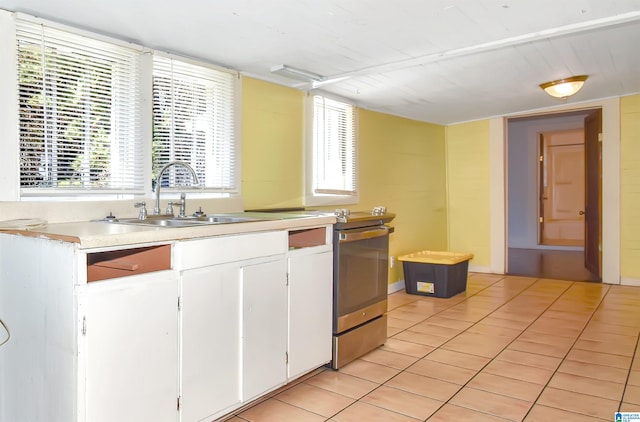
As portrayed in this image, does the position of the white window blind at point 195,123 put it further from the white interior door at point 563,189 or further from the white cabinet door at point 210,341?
the white interior door at point 563,189

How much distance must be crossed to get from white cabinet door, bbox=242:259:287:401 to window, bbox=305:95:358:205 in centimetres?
158

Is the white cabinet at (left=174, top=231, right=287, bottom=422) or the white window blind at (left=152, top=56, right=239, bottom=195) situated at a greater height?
the white window blind at (left=152, top=56, right=239, bottom=195)

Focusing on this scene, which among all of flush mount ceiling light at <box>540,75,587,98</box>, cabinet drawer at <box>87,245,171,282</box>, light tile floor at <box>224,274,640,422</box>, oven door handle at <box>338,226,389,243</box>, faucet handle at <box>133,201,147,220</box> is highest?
flush mount ceiling light at <box>540,75,587,98</box>

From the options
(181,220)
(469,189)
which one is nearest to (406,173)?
(469,189)

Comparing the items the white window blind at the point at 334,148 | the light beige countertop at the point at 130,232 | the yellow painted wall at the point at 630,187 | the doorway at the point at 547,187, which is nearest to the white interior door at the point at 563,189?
the doorway at the point at 547,187

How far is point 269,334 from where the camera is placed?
2.45m

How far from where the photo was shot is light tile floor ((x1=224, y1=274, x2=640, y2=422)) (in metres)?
2.35

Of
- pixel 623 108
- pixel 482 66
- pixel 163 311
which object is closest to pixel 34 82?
pixel 163 311

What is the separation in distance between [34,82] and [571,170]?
339 inches

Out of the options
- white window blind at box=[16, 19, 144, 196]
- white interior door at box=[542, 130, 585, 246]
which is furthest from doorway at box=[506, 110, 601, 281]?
white window blind at box=[16, 19, 144, 196]

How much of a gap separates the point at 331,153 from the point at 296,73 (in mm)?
1038

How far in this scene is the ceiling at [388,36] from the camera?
2324 millimetres

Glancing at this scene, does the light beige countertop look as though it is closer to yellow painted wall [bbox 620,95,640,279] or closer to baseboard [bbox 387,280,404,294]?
baseboard [bbox 387,280,404,294]

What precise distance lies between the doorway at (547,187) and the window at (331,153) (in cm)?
482
